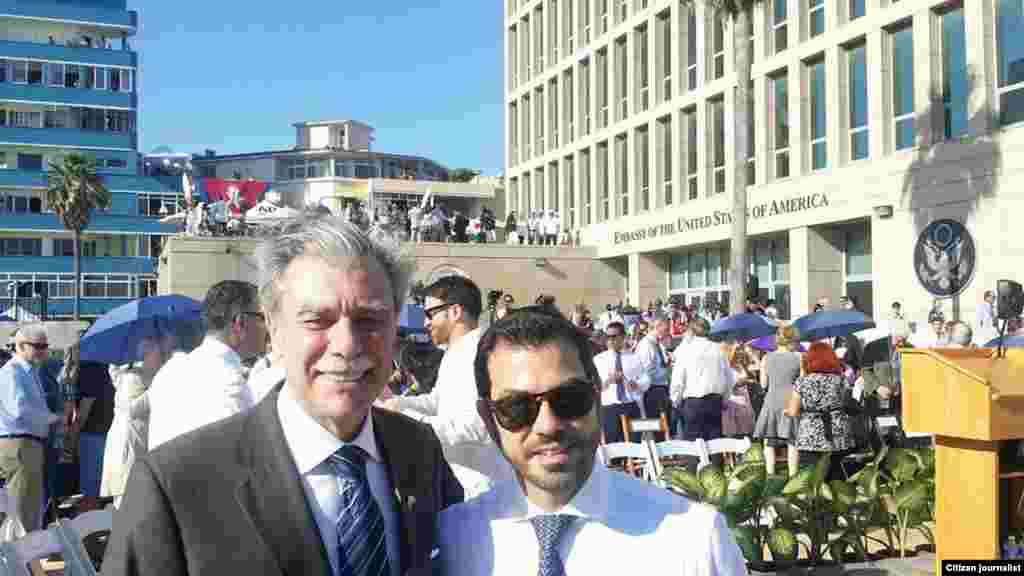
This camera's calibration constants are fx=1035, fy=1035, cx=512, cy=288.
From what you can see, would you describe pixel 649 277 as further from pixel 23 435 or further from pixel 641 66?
pixel 23 435

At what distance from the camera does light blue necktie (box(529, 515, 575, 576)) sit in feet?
6.82

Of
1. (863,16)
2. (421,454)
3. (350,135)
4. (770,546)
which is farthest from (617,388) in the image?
(350,135)

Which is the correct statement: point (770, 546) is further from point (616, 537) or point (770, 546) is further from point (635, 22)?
point (635, 22)

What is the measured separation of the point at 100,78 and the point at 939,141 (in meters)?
58.7

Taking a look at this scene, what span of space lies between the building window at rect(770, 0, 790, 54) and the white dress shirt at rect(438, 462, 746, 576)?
90.5 feet

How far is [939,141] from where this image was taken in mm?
22141

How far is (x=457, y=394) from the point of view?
4539 millimetres

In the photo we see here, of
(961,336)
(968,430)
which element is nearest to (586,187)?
(961,336)

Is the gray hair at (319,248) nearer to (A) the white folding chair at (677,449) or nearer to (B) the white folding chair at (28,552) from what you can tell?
(B) the white folding chair at (28,552)

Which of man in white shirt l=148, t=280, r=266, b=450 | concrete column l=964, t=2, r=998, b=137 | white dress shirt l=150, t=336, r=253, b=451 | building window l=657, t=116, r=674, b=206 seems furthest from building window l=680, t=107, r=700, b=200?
white dress shirt l=150, t=336, r=253, b=451

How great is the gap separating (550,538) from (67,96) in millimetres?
70592

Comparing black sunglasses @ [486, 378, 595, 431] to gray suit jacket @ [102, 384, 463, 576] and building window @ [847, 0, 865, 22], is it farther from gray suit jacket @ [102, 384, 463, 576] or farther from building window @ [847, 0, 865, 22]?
building window @ [847, 0, 865, 22]

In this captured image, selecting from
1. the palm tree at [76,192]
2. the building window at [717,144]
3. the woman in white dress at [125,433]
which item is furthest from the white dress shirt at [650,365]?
the palm tree at [76,192]

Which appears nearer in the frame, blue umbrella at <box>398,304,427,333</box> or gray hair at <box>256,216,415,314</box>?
gray hair at <box>256,216,415,314</box>
